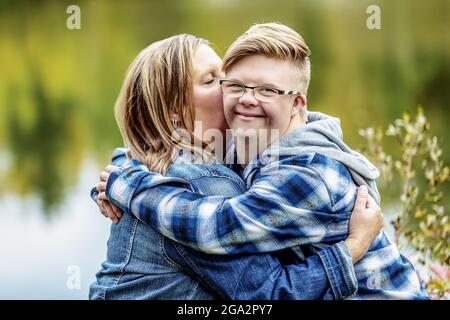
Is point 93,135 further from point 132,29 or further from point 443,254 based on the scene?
point 443,254

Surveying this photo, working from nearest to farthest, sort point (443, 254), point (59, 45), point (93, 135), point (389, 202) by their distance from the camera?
1. point (443, 254)
2. point (389, 202)
3. point (93, 135)
4. point (59, 45)

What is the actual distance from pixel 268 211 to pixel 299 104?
0.39 meters

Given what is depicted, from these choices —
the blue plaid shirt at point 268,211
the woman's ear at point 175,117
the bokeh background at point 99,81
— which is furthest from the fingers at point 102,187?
the bokeh background at point 99,81

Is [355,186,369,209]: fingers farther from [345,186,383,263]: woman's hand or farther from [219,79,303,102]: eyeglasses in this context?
[219,79,303,102]: eyeglasses

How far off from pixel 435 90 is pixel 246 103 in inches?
264

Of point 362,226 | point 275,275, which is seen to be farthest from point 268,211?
point 362,226

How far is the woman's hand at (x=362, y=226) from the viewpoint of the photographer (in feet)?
7.47

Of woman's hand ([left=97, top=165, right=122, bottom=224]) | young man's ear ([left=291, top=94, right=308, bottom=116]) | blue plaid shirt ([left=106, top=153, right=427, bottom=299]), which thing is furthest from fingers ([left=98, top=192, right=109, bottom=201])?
young man's ear ([left=291, top=94, right=308, bottom=116])

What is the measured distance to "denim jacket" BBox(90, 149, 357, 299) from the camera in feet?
7.25

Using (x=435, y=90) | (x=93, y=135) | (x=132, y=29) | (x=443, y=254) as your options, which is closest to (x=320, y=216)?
(x=443, y=254)

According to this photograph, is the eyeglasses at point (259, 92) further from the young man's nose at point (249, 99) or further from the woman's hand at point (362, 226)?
the woman's hand at point (362, 226)

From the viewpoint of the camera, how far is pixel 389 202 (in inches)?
238

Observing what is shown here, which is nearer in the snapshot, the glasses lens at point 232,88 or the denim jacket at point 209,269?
the denim jacket at point 209,269

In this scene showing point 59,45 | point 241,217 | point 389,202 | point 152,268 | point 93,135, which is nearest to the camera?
point 241,217
